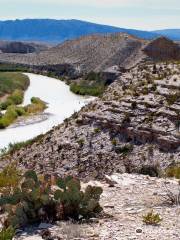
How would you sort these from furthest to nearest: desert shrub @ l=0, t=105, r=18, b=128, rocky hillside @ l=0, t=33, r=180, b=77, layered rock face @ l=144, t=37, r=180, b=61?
1. rocky hillside @ l=0, t=33, r=180, b=77
2. layered rock face @ l=144, t=37, r=180, b=61
3. desert shrub @ l=0, t=105, r=18, b=128

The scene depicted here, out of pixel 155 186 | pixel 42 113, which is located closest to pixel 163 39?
pixel 42 113

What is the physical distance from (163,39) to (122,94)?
172ft

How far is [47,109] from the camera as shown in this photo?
46.4 metres

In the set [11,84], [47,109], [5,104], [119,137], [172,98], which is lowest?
[11,84]

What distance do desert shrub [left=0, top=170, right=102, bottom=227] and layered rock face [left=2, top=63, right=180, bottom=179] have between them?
333 inches

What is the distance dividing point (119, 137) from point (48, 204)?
1232 centimetres

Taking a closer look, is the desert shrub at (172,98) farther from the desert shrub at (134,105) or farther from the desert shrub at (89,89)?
the desert shrub at (89,89)

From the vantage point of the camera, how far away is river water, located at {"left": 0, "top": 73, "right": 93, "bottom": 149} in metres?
34.0

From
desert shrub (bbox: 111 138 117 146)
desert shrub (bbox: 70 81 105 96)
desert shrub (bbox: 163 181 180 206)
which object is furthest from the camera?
desert shrub (bbox: 70 81 105 96)

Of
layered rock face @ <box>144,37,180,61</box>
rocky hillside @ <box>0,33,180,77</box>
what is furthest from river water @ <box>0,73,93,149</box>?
layered rock face @ <box>144,37,180,61</box>

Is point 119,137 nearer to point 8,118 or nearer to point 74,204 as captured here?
point 74,204

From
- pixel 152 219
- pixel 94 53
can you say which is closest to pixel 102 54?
pixel 94 53

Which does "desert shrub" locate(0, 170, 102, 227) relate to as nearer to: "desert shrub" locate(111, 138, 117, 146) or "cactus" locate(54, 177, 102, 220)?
"cactus" locate(54, 177, 102, 220)

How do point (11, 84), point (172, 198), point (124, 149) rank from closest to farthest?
point (172, 198)
point (124, 149)
point (11, 84)
